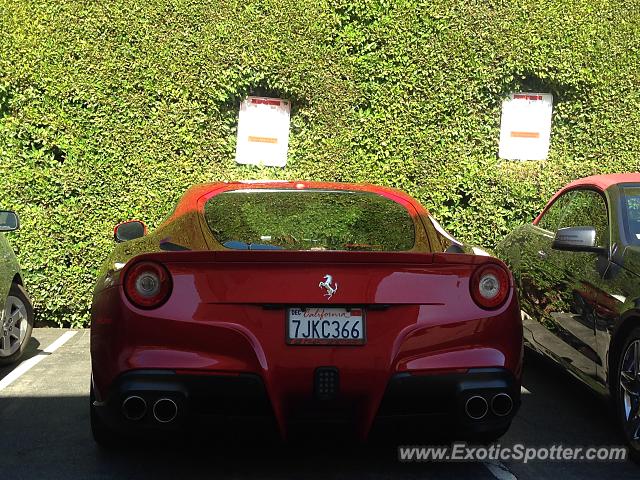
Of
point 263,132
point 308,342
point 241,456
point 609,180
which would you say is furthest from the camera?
point 263,132

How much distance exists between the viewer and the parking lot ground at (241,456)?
449cm

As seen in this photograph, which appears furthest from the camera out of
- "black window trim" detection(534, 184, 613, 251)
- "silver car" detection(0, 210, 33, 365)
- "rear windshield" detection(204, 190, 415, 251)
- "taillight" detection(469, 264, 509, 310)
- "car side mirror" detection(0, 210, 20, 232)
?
"silver car" detection(0, 210, 33, 365)

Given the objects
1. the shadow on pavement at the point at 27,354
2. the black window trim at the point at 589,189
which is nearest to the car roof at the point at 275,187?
the black window trim at the point at 589,189

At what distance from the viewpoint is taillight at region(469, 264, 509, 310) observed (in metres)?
4.18

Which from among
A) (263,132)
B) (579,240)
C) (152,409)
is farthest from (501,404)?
(263,132)

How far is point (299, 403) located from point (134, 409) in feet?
2.39

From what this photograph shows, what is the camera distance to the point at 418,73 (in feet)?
29.2

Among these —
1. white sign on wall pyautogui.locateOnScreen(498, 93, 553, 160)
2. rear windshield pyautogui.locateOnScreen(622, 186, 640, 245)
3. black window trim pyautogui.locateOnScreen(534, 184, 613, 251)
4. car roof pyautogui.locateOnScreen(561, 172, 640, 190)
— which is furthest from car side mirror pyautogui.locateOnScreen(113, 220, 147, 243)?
white sign on wall pyautogui.locateOnScreen(498, 93, 553, 160)

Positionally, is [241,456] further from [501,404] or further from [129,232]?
[129,232]

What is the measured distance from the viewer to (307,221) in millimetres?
5004

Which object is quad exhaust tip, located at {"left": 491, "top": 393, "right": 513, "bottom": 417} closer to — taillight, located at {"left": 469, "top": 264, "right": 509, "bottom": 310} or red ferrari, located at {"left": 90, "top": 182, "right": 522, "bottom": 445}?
red ferrari, located at {"left": 90, "top": 182, "right": 522, "bottom": 445}

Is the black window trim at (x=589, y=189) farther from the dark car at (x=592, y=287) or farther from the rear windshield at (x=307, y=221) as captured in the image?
the rear windshield at (x=307, y=221)

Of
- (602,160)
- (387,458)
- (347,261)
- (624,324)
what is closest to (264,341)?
(347,261)

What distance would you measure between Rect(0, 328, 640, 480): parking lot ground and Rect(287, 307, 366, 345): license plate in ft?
2.04
